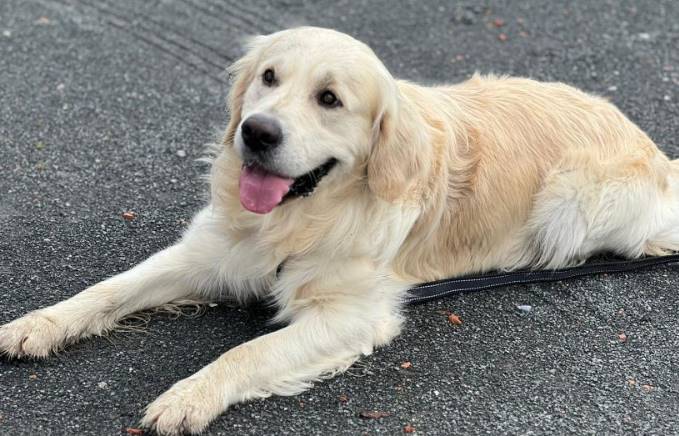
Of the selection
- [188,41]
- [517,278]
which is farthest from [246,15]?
[517,278]

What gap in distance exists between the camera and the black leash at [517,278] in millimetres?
4425

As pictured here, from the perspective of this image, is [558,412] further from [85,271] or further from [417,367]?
[85,271]

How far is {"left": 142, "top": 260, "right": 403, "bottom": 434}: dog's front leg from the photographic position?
3.48 metres

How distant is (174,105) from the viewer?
6.12 meters

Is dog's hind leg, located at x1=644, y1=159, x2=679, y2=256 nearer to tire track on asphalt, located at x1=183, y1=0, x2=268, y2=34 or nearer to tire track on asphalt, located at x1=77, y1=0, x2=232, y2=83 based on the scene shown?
tire track on asphalt, located at x1=77, y1=0, x2=232, y2=83

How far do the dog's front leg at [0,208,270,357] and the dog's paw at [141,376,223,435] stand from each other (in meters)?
0.60

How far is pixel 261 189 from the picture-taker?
367 cm

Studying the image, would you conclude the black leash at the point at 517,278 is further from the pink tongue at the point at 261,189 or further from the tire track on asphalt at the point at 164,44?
the tire track on asphalt at the point at 164,44

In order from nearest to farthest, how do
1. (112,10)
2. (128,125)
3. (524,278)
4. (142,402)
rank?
1. (142,402)
2. (524,278)
3. (128,125)
4. (112,10)

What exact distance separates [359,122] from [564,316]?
1.55m

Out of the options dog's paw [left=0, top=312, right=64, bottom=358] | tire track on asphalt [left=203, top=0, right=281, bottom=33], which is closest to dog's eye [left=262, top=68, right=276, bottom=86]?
dog's paw [left=0, top=312, right=64, bottom=358]

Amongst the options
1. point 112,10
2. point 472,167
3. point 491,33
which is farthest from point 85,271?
point 491,33

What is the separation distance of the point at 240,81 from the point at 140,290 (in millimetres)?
1054

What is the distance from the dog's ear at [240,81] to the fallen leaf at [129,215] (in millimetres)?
1098
